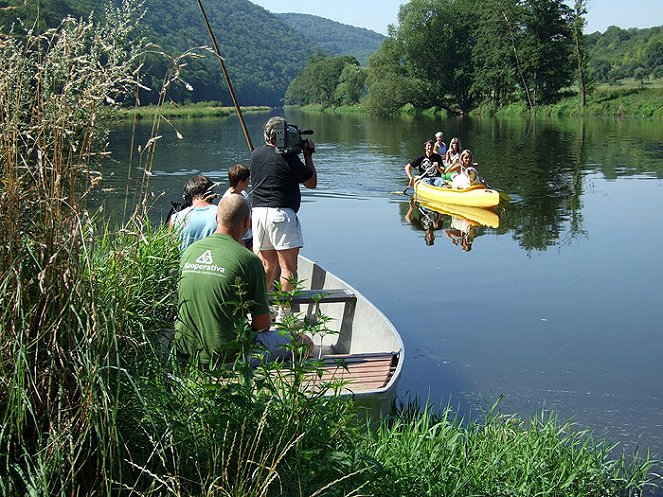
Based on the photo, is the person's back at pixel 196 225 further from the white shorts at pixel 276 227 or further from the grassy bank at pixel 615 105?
the grassy bank at pixel 615 105

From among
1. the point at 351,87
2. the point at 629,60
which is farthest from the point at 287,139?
the point at 629,60

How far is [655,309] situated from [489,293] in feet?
6.44

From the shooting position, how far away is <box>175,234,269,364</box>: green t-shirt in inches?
184

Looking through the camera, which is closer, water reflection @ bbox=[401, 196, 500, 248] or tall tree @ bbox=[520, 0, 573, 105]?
water reflection @ bbox=[401, 196, 500, 248]

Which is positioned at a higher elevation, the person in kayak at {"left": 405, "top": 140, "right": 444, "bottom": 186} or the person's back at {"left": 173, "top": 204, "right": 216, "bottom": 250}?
the person's back at {"left": 173, "top": 204, "right": 216, "bottom": 250}

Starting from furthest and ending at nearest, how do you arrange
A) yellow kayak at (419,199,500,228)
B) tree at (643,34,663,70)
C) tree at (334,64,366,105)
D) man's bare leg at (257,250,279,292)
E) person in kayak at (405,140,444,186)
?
tree at (643,34,663,70), tree at (334,64,366,105), person in kayak at (405,140,444,186), yellow kayak at (419,199,500,228), man's bare leg at (257,250,279,292)

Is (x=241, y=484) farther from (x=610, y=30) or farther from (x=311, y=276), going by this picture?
(x=610, y=30)

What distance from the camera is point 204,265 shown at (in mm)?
4742

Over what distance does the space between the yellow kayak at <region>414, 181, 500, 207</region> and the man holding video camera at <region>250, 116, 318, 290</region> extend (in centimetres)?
1061

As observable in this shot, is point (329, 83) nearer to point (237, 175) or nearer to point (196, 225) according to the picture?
point (237, 175)

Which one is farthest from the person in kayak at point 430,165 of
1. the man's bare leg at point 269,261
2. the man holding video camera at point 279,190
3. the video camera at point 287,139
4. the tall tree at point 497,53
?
the tall tree at point 497,53

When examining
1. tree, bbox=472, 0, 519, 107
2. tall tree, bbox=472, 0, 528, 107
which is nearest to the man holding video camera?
tall tree, bbox=472, 0, 528, 107

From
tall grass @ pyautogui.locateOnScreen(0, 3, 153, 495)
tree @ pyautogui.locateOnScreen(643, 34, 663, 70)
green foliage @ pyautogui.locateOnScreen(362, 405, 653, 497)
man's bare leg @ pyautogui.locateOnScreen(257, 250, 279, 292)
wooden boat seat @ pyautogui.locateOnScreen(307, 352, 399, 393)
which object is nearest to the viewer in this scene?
tall grass @ pyautogui.locateOnScreen(0, 3, 153, 495)

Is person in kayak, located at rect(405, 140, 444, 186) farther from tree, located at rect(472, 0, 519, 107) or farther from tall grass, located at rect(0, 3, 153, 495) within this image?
tree, located at rect(472, 0, 519, 107)
